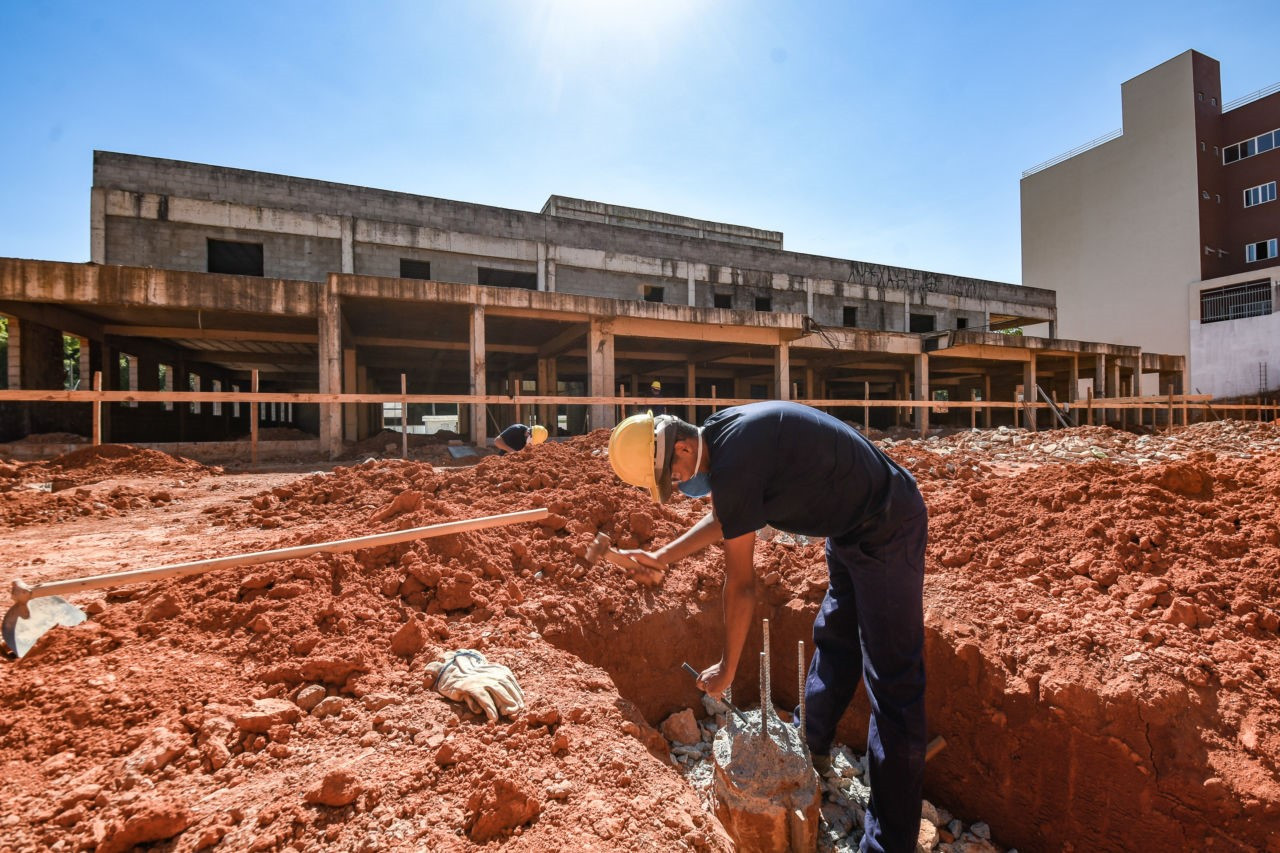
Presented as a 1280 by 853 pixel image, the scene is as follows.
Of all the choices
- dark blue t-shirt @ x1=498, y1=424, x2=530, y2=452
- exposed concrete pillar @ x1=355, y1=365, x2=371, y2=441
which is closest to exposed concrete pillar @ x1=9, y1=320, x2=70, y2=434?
exposed concrete pillar @ x1=355, y1=365, x2=371, y2=441

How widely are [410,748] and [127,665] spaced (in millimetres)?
1277

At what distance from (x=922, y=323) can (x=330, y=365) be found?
24313mm

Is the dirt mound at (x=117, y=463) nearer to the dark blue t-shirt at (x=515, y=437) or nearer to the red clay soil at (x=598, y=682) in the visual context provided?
the dark blue t-shirt at (x=515, y=437)

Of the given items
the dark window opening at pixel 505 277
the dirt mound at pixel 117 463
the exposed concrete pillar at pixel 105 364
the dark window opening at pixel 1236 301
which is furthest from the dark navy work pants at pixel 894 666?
the dark window opening at pixel 1236 301

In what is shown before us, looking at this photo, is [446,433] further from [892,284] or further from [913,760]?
[892,284]

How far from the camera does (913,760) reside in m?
2.06

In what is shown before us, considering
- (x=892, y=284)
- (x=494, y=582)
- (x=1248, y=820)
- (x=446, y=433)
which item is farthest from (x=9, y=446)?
(x=892, y=284)

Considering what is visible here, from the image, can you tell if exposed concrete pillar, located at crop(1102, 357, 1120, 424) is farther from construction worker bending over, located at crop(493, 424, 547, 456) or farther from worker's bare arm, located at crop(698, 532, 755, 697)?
worker's bare arm, located at crop(698, 532, 755, 697)

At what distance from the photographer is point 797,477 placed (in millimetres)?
1975

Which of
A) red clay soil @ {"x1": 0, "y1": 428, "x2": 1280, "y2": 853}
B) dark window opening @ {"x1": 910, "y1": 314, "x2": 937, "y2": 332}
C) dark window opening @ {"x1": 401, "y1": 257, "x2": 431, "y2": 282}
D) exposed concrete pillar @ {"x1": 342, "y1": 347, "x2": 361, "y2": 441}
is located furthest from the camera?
dark window opening @ {"x1": 910, "y1": 314, "x2": 937, "y2": 332}

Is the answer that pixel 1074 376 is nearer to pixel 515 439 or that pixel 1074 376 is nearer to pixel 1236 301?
pixel 1236 301

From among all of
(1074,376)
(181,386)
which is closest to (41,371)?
(181,386)

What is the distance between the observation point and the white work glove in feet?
6.91

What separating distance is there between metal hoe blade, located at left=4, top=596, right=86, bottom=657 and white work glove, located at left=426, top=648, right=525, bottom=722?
1.64m
